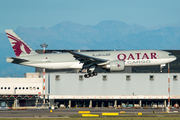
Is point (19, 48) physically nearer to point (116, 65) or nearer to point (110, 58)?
point (110, 58)

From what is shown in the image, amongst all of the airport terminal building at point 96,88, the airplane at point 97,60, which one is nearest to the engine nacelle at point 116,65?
the airplane at point 97,60

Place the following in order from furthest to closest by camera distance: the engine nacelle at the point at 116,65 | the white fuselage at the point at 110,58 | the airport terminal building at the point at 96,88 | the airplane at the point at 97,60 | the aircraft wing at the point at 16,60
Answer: the airport terminal building at the point at 96,88
the aircraft wing at the point at 16,60
the white fuselage at the point at 110,58
the airplane at the point at 97,60
the engine nacelle at the point at 116,65

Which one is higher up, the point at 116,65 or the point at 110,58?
the point at 110,58

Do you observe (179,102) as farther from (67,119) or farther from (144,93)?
(67,119)

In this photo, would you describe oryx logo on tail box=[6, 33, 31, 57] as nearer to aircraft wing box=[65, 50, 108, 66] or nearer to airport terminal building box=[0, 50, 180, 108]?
aircraft wing box=[65, 50, 108, 66]

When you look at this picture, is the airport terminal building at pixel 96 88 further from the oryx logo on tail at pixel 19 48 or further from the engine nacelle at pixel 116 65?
the engine nacelle at pixel 116 65

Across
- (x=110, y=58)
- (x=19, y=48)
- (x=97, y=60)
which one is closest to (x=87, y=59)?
(x=97, y=60)

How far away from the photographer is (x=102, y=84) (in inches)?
3708

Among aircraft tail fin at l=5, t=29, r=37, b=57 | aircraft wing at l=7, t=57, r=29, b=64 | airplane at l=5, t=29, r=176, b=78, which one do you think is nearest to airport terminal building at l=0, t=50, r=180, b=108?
aircraft tail fin at l=5, t=29, r=37, b=57

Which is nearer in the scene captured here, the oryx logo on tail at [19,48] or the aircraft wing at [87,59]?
the aircraft wing at [87,59]

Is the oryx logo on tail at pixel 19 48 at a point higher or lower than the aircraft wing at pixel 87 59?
higher

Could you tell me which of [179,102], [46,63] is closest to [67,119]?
[46,63]

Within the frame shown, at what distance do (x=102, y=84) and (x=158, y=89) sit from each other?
16.1 metres

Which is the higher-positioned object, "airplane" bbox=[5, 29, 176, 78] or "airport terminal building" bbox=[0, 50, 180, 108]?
"airplane" bbox=[5, 29, 176, 78]
